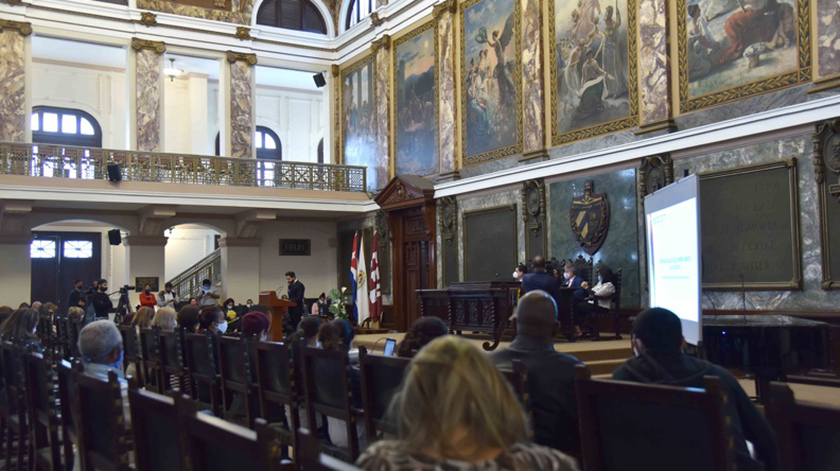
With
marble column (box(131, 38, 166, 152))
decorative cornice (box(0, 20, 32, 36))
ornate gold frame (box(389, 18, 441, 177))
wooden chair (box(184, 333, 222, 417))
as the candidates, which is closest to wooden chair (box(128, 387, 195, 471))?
wooden chair (box(184, 333, 222, 417))

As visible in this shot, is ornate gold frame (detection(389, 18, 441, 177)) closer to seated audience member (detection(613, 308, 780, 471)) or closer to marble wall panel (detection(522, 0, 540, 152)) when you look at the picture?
marble wall panel (detection(522, 0, 540, 152))

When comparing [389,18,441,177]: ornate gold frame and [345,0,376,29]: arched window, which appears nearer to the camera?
[389,18,441,177]: ornate gold frame

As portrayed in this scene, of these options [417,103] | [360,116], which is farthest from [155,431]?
[360,116]

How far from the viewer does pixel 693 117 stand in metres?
10.9

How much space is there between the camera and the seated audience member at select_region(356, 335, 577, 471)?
5.34 ft

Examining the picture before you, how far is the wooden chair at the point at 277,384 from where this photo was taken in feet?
15.3

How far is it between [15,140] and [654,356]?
16.8 m

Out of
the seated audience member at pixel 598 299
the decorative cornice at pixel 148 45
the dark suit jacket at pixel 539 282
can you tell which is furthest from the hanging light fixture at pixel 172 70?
the dark suit jacket at pixel 539 282

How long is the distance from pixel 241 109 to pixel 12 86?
197 inches

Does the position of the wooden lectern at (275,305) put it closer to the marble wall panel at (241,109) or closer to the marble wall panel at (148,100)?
the marble wall panel at (148,100)

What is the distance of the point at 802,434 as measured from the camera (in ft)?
6.64

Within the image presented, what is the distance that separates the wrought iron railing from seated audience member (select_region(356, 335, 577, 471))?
21.3m

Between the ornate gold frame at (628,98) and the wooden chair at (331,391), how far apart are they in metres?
8.70

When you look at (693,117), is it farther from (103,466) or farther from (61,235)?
(61,235)
